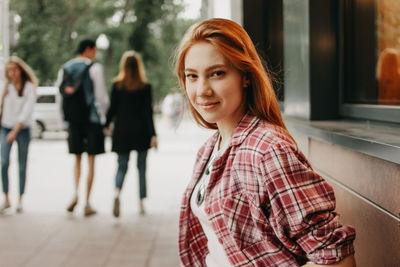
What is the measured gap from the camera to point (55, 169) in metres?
10.2

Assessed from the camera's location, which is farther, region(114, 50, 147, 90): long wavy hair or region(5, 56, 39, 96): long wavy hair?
region(5, 56, 39, 96): long wavy hair

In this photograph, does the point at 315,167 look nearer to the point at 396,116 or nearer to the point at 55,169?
the point at 396,116

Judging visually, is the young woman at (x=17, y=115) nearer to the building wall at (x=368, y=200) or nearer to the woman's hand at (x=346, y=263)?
the building wall at (x=368, y=200)

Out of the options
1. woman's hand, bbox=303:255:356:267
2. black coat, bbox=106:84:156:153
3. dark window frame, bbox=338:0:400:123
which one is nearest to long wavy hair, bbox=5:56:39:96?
black coat, bbox=106:84:156:153

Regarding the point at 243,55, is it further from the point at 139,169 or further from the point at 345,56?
the point at 139,169

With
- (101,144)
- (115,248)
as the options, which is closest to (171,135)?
(101,144)

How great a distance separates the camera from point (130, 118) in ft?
19.3

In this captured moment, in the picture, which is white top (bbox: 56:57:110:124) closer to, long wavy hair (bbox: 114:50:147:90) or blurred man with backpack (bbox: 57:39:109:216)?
blurred man with backpack (bbox: 57:39:109:216)

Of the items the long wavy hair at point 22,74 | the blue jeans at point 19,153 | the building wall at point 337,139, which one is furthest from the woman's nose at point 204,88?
the long wavy hair at point 22,74

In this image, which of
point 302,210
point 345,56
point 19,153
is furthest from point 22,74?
point 302,210

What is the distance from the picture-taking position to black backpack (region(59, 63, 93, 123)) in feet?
19.4

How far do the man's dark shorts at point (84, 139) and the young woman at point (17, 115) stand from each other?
25.0 inches

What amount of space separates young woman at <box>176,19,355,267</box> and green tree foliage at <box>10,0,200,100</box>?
21370 mm

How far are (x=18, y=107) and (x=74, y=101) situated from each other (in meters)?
0.81
